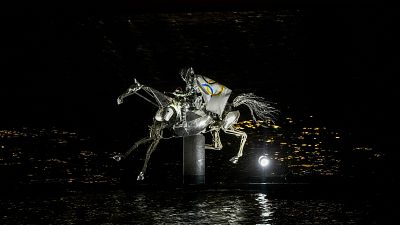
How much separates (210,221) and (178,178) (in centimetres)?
163

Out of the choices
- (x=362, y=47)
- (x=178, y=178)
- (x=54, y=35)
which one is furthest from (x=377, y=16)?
(x=54, y=35)

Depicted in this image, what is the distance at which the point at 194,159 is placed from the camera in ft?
15.3

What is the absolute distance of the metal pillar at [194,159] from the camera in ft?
15.3

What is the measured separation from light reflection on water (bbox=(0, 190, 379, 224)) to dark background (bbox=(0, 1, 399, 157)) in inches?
57.9

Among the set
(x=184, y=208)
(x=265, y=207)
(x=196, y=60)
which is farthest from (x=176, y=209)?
(x=196, y=60)

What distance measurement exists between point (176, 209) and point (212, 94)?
93 centimetres

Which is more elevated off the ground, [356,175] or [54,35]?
[54,35]

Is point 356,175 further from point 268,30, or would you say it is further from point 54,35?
point 54,35

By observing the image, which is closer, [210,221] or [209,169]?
[210,221]

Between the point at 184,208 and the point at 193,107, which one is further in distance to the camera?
the point at 193,107

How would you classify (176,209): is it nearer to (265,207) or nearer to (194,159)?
(265,207)

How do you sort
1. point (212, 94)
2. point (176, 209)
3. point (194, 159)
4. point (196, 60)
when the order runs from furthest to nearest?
point (196, 60)
point (194, 159)
point (212, 94)
point (176, 209)

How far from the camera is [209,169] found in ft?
17.2

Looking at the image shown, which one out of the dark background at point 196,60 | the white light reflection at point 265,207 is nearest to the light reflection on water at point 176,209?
the white light reflection at point 265,207
